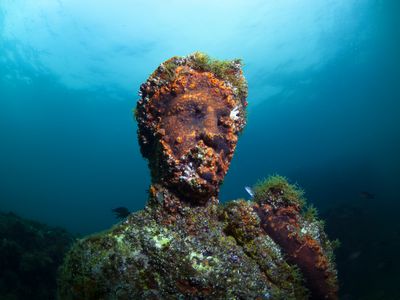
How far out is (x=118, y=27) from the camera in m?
37.9

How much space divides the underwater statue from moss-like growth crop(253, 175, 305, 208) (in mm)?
16

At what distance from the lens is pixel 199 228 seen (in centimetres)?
364

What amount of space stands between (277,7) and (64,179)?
110196 millimetres

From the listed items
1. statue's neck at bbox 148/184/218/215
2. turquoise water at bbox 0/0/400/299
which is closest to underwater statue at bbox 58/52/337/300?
statue's neck at bbox 148/184/218/215

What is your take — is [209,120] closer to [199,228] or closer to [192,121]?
[192,121]

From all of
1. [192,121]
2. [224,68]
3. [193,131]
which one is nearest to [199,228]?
[193,131]

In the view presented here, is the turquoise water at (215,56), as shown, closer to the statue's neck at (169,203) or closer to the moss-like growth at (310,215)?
the moss-like growth at (310,215)

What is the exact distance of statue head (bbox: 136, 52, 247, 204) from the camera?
3.73 m

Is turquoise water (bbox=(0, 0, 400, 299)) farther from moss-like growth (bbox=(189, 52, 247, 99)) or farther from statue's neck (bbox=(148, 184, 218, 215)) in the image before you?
statue's neck (bbox=(148, 184, 218, 215))

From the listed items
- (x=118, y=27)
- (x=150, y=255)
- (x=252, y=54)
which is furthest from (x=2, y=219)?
(x=252, y=54)

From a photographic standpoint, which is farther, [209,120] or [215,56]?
[215,56]

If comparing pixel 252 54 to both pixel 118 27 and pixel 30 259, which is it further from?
pixel 30 259

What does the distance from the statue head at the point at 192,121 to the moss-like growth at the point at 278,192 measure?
0.81 m

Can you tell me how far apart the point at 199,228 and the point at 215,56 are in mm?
15137
